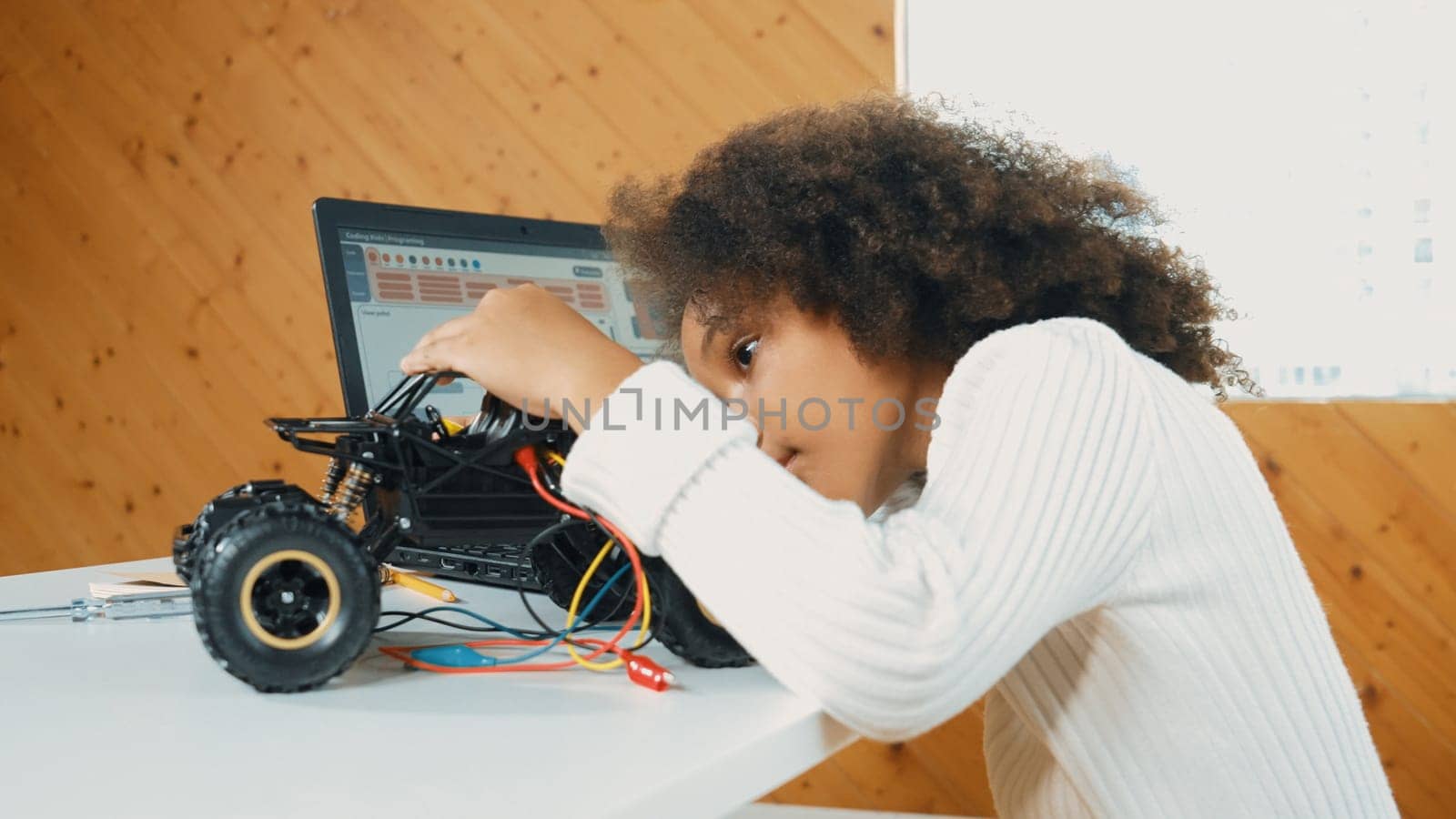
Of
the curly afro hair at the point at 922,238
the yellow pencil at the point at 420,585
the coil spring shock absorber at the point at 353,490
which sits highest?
the curly afro hair at the point at 922,238

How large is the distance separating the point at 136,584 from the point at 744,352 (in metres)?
0.54

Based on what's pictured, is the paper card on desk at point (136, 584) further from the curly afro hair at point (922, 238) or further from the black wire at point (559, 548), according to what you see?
the curly afro hair at point (922, 238)

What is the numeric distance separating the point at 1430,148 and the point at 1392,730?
0.90 meters

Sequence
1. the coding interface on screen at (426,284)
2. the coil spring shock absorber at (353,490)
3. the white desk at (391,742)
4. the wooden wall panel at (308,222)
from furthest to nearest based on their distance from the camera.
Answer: the wooden wall panel at (308,222) < the coding interface on screen at (426,284) < the coil spring shock absorber at (353,490) < the white desk at (391,742)

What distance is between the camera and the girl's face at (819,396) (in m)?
0.65

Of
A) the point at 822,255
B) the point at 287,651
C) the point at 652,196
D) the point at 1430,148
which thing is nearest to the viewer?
the point at 287,651

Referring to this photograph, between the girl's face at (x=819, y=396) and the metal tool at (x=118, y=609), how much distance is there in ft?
1.39

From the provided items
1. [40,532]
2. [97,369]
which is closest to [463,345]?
[97,369]

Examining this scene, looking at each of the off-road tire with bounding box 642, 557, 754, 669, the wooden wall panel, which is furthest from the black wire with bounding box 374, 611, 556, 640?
the wooden wall panel

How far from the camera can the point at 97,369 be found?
111 inches

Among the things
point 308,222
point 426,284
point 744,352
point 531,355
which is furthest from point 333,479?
point 308,222

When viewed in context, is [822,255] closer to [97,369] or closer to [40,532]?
[97,369]

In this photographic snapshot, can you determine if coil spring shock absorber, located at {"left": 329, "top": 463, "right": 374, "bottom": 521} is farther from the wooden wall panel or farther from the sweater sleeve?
the wooden wall panel

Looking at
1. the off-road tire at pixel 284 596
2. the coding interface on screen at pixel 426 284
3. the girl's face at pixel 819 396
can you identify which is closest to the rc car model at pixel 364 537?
the off-road tire at pixel 284 596
